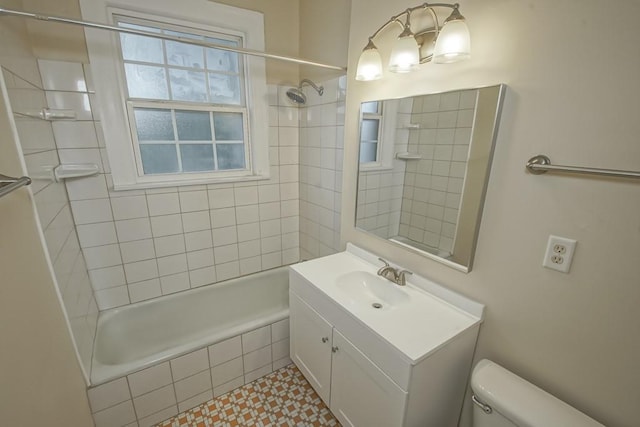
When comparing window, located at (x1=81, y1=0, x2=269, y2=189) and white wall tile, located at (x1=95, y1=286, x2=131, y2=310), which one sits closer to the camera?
window, located at (x1=81, y1=0, x2=269, y2=189)

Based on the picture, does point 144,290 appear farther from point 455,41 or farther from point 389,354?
point 455,41

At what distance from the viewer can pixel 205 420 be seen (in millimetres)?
1521

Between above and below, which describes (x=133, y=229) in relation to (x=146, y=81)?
below

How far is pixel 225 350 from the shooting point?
162 centimetres

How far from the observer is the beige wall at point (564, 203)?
74cm

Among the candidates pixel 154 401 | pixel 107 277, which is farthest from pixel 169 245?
pixel 154 401

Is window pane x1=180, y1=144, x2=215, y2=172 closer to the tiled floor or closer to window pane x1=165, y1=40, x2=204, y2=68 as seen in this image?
window pane x1=165, y1=40, x2=204, y2=68

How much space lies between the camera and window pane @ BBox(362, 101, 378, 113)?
4.73ft

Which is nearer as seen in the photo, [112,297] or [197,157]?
[112,297]

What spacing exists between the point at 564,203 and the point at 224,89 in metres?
2.06

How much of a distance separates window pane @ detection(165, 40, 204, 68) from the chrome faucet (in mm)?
1819

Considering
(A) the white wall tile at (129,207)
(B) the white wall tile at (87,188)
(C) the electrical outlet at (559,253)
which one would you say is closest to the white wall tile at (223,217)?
(A) the white wall tile at (129,207)

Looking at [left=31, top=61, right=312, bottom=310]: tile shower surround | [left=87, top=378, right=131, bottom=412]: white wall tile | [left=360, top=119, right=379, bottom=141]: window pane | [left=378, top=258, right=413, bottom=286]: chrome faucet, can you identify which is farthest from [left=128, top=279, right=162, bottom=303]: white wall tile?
[left=360, top=119, right=379, bottom=141]: window pane

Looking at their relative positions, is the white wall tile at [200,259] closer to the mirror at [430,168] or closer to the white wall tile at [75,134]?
the white wall tile at [75,134]
